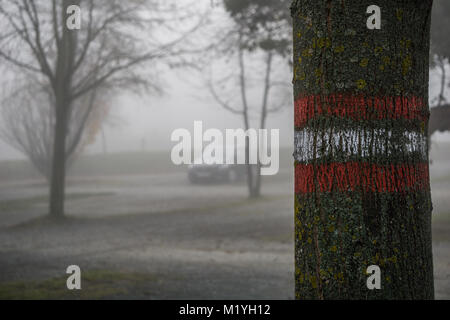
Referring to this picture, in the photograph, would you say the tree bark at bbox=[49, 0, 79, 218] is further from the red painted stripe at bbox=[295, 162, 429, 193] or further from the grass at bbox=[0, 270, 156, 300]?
the red painted stripe at bbox=[295, 162, 429, 193]

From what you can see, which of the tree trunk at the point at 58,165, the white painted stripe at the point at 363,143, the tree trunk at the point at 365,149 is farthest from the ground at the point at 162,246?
the white painted stripe at the point at 363,143

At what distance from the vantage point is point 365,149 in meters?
1.53

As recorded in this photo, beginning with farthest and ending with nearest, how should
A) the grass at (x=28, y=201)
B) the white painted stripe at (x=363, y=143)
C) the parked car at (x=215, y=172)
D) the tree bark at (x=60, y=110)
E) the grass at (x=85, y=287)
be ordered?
1. the parked car at (x=215, y=172)
2. the grass at (x=28, y=201)
3. the tree bark at (x=60, y=110)
4. the grass at (x=85, y=287)
5. the white painted stripe at (x=363, y=143)

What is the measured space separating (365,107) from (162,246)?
7.01m

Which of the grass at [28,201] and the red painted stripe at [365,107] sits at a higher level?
the red painted stripe at [365,107]

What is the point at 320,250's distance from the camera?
5.22 ft

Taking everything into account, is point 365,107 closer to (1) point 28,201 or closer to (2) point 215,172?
(1) point 28,201

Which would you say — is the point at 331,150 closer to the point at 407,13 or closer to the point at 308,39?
the point at 308,39

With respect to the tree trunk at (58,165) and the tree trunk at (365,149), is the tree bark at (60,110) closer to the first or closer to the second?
the tree trunk at (58,165)

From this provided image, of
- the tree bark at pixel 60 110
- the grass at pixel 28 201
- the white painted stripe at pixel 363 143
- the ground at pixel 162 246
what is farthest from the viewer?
the grass at pixel 28 201

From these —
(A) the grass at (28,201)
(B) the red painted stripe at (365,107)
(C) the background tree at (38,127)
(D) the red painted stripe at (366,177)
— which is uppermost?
(C) the background tree at (38,127)

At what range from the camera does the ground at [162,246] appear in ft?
16.8

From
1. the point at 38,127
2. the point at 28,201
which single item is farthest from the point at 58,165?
the point at 38,127

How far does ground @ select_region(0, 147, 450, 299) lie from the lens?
16.8 ft
